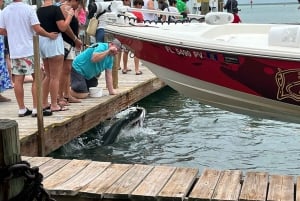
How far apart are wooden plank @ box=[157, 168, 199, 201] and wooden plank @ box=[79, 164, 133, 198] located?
1.48 feet

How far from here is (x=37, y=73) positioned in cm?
669

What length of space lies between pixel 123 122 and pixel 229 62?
2.90 metres

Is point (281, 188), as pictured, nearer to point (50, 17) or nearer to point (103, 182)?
point (103, 182)

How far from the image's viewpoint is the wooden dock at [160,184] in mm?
4289

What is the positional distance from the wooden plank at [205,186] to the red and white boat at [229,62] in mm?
1511

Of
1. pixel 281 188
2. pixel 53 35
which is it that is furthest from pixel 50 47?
pixel 281 188

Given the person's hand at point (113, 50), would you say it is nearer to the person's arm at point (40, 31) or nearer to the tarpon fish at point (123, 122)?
the tarpon fish at point (123, 122)

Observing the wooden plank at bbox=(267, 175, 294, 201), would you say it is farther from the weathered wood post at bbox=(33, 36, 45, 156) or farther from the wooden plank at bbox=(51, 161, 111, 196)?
the weathered wood post at bbox=(33, 36, 45, 156)

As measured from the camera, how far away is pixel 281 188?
4.45 m

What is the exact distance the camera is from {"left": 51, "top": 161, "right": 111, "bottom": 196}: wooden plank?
173 inches

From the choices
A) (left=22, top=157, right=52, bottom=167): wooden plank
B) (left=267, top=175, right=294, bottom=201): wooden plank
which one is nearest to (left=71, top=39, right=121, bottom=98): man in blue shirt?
(left=22, top=157, right=52, bottom=167): wooden plank

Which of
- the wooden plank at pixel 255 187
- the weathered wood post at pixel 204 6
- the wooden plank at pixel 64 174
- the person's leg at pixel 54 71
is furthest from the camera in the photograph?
the weathered wood post at pixel 204 6

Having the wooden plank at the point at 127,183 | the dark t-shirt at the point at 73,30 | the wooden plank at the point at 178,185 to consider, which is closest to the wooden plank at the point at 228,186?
the wooden plank at the point at 178,185

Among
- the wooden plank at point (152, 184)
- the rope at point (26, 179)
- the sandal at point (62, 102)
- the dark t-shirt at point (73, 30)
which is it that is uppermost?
the dark t-shirt at point (73, 30)
